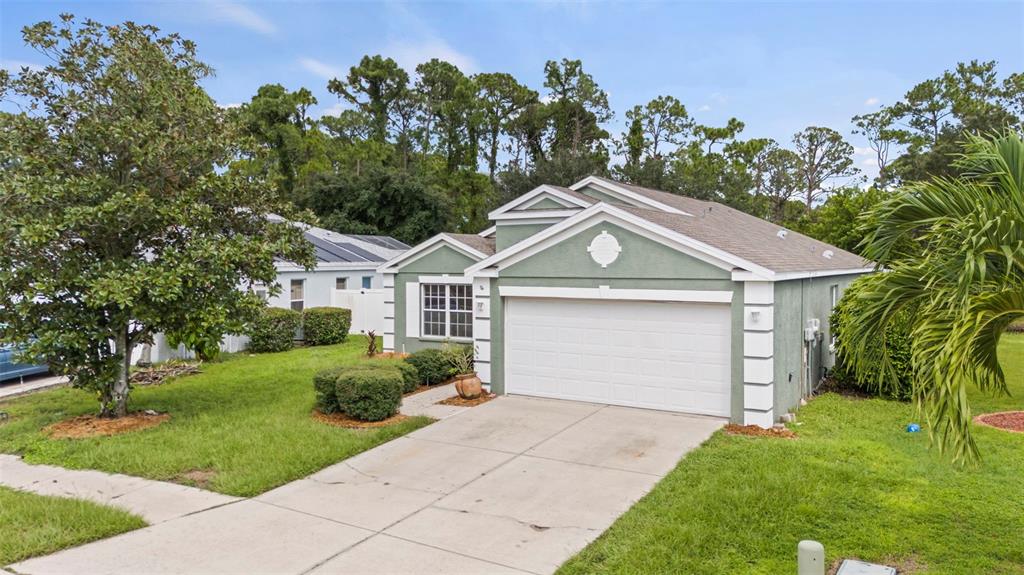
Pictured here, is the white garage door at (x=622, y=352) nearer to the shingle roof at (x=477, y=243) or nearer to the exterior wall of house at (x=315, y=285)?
the shingle roof at (x=477, y=243)

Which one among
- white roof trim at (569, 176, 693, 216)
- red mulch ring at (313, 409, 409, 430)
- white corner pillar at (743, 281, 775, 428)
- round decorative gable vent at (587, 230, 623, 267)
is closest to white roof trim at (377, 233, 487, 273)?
white roof trim at (569, 176, 693, 216)

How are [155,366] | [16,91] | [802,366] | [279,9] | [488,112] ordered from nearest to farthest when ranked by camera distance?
[16,91]
[802,366]
[279,9]
[155,366]
[488,112]

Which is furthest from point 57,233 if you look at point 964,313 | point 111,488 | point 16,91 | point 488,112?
point 488,112

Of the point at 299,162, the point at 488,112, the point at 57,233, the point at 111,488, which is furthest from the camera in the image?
the point at 488,112

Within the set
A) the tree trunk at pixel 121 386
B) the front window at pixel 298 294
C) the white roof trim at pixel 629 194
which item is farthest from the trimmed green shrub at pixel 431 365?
the front window at pixel 298 294

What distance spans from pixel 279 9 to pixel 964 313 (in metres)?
14.5

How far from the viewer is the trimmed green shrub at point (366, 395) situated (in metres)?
10.4

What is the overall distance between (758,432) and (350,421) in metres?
6.45

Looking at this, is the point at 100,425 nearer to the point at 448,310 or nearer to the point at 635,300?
the point at 448,310

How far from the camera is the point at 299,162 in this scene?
44656mm

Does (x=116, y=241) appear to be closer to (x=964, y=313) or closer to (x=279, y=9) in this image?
(x=279, y=9)

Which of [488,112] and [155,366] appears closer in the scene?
[155,366]

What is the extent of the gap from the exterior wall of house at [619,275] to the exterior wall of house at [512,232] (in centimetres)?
394

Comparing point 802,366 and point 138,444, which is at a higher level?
point 802,366
